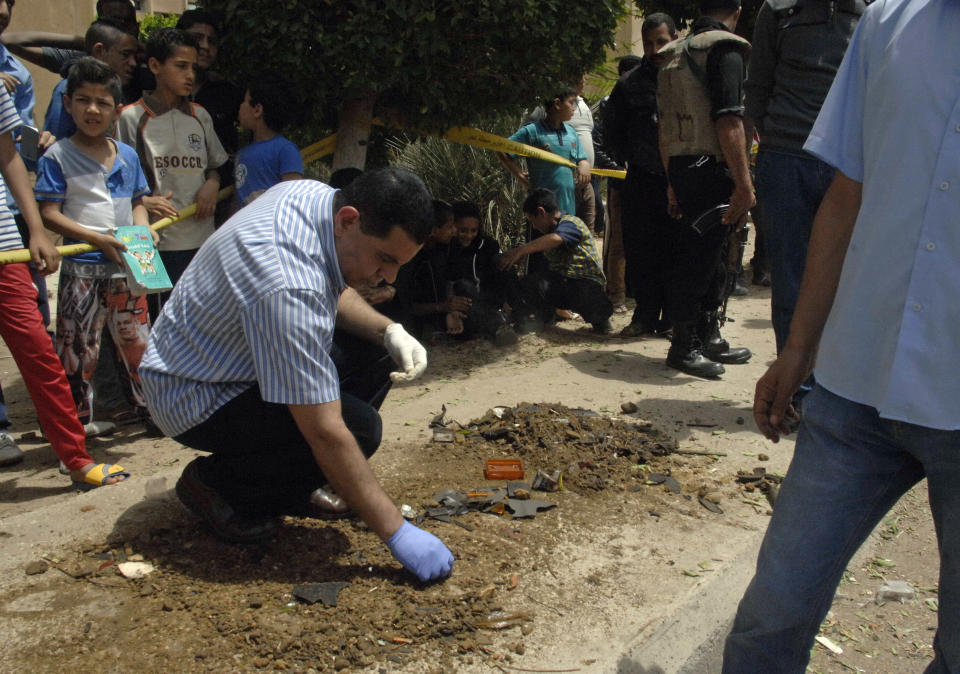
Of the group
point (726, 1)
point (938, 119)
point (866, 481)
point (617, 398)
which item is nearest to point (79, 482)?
point (617, 398)

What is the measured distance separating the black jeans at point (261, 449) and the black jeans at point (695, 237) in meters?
2.64

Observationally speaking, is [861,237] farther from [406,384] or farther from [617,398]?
[406,384]

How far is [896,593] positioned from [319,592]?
2060 millimetres

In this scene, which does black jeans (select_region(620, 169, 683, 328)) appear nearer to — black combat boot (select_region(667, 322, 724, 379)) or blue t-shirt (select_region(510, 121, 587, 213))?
black combat boot (select_region(667, 322, 724, 379))

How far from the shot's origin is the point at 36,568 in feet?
9.42

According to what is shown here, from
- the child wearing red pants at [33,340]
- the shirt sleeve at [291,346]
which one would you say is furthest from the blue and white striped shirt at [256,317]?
the child wearing red pants at [33,340]

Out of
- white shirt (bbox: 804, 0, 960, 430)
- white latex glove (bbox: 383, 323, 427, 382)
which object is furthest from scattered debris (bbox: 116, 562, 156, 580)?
white shirt (bbox: 804, 0, 960, 430)

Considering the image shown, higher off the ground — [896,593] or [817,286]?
[817,286]

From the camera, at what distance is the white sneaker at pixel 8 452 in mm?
4230

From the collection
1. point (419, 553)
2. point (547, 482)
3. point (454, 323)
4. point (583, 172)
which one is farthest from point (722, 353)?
point (419, 553)

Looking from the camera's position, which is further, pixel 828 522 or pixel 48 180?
pixel 48 180

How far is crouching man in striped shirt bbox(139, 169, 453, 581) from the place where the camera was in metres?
A: 2.51

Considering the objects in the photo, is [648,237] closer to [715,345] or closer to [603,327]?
[603,327]

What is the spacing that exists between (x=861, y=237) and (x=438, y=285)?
14.9ft
